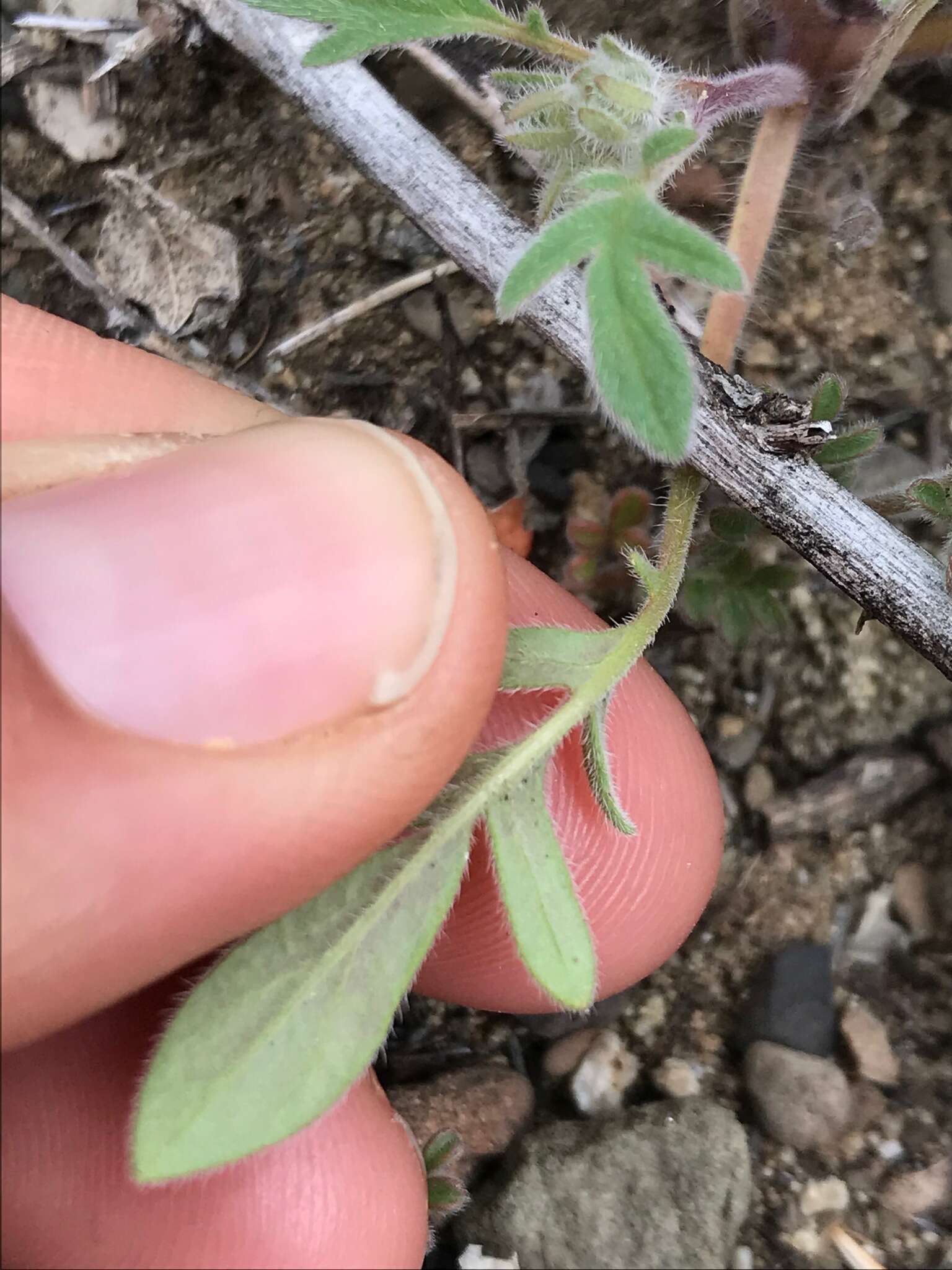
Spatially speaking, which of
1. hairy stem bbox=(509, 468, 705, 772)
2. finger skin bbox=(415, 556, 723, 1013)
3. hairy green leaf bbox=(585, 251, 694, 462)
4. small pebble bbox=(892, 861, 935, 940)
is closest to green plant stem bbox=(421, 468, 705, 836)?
hairy stem bbox=(509, 468, 705, 772)

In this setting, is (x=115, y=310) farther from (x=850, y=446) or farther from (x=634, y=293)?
(x=850, y=446)

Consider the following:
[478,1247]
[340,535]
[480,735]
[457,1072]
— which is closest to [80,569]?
[340,535]

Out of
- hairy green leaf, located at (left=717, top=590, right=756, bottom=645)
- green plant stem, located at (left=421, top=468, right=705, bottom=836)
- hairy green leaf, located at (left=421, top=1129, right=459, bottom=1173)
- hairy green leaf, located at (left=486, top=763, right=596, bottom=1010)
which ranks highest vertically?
green plant stem, located at (left=421, top=468, right=705, bottom=836)

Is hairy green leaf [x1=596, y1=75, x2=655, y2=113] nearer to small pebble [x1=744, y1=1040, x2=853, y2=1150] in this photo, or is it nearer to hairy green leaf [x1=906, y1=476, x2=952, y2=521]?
hairy green leaf [x1=906, y1=476, x2=952, y2=521]

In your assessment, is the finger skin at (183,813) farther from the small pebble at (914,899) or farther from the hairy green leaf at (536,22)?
the small pebble at (914,899)

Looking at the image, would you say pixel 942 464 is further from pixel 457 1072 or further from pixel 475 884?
pixel 457 1072

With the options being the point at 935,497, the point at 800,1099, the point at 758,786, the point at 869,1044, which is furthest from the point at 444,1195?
the point at 935,497
